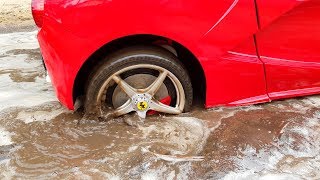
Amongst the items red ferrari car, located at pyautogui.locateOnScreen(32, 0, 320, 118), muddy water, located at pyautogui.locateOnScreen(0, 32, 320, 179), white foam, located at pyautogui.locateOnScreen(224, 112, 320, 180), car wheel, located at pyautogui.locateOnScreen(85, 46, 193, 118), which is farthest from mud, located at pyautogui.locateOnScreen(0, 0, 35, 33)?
white foam, located at pyautogui.locateOnScreen(224, 112, 320, 180)

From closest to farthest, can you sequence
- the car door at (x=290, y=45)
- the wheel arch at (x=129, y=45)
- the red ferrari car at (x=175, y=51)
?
1. the red ferrari car at (x=175, y=51)
2. the car door at (x=290, y=45)
3. the wheel arch at (x=129, y=45)

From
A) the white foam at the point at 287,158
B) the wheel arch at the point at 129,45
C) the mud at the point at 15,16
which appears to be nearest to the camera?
the white foam at the point at 287,158

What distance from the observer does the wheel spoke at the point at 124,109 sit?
117 inches

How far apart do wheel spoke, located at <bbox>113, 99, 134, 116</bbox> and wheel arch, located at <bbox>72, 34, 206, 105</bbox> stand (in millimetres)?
310

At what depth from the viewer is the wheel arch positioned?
2.85 meters

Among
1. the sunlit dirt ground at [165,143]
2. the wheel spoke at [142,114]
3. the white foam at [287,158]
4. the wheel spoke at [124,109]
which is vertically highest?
the wheel spoke at [124,109]

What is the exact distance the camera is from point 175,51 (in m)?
2.96

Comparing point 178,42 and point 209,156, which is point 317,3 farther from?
point 209,156

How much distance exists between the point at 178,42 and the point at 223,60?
352mm

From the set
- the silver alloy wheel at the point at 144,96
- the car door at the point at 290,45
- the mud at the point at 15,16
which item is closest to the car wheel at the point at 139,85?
the silver alloy wheel at the point at 144,96

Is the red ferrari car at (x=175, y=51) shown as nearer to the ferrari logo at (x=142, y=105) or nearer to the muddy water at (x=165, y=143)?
the ferrari logo at (x=142, y=105)

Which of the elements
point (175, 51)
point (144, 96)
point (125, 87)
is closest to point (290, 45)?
point (175, 51)

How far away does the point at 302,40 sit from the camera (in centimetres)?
288

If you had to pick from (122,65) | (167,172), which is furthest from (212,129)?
(122,65)
